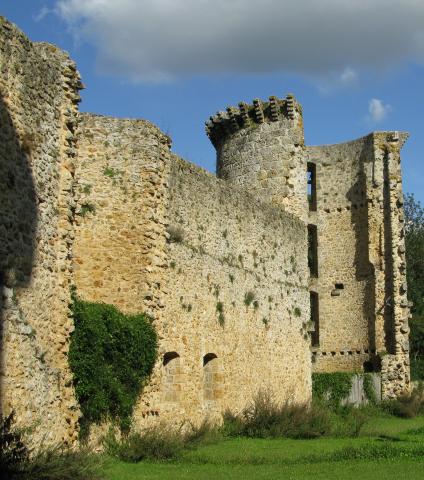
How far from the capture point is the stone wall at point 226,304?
56.5 ft

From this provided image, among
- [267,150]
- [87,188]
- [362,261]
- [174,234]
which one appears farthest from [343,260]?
[87,188]

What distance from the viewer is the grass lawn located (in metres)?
12.9

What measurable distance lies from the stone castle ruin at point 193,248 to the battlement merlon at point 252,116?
55 millimetres

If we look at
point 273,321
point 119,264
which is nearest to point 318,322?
point 273,321

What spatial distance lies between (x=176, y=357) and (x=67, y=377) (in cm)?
564

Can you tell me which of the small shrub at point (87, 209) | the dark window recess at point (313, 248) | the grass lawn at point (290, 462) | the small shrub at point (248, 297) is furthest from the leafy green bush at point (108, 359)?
the dark window recess at point (313, 248)

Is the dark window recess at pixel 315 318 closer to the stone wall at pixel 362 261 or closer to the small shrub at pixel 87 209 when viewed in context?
the stone wall at pixel 362 261

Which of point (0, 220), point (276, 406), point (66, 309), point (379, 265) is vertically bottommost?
point (276, 406)

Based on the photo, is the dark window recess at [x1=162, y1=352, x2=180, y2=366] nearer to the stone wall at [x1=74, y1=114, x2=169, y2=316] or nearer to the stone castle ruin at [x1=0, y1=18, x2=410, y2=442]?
the stone castle ruin at [x1=0, y1=18, x2=410, y2=442]

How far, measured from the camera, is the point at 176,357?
1722cm

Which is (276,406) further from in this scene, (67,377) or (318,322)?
(318,322)

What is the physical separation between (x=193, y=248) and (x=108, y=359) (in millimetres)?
4659

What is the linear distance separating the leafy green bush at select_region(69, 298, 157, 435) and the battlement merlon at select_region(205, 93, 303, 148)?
14221mm

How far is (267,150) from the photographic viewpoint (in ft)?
91.0
